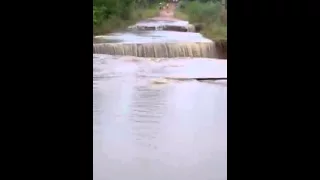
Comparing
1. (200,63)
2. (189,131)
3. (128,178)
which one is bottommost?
(128,178)

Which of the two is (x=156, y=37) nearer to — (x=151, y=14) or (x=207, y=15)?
(x=151, y=14)

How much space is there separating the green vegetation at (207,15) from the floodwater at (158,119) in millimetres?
114

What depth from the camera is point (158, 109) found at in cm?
162

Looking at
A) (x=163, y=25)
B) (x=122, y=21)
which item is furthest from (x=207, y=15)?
(x=122, y=21)

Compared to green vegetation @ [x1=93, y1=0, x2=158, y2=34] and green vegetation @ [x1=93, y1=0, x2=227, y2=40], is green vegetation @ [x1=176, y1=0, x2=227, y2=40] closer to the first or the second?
green vegetation @ [x1=93, y1=0, x2=227, y2=40]

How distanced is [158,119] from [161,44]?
0.97 ft

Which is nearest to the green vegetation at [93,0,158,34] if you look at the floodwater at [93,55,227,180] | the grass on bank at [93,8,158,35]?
the grass on bank at [93,8,158,35]

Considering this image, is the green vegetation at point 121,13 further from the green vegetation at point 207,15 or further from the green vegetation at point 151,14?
the green vegetation at point 207,15
